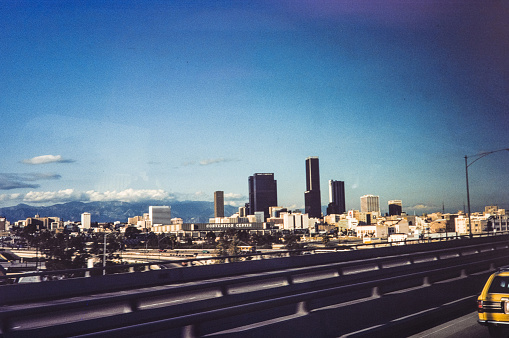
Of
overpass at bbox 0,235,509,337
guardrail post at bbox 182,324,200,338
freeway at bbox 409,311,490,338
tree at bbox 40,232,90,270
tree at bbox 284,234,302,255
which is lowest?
tree at bbox 284,234,302,255

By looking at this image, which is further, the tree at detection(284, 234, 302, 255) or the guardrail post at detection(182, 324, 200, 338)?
the tree at detection(284, 234, 302, 255)

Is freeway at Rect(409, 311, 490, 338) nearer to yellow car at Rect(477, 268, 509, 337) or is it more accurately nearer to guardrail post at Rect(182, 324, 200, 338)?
yellow car at Rect(477, 268, 509, 337)

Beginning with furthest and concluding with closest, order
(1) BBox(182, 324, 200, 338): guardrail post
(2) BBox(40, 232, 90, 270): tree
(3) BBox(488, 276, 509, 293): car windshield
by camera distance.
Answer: (2) BBox(40, 232, 90, 270): tree
(3) BBox(488, 276, 509, 293): car windshield
(1) BBox(182, 324, 200, 338): guardrail post

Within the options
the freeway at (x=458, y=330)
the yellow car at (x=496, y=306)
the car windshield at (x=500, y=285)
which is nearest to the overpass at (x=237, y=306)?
the freeway at (x=458, y=330)

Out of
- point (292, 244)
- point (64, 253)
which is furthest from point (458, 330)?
point (292, 244)

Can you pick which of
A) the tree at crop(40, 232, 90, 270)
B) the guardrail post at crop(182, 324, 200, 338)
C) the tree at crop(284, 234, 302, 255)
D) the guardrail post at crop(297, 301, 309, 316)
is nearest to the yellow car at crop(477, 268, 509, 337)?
the guardrail post at crop(297, 301, 309, 316)

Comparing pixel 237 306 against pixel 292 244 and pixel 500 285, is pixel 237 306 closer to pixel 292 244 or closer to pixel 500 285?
pixel 500 285

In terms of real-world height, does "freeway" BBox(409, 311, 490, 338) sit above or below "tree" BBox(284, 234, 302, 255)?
above

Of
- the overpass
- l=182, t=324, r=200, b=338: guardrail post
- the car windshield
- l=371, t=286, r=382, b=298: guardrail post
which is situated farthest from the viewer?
l=371, t=286, r=382, b=298: guardrail post
